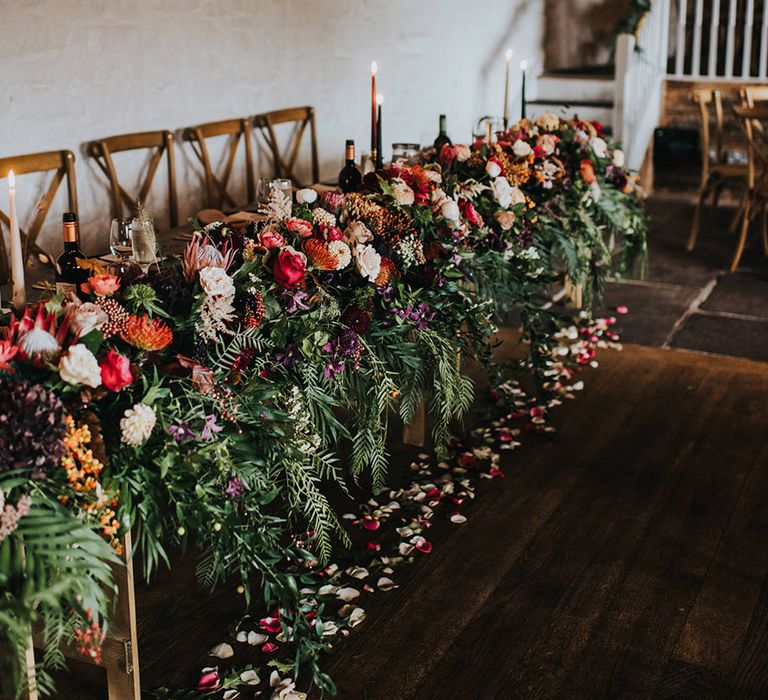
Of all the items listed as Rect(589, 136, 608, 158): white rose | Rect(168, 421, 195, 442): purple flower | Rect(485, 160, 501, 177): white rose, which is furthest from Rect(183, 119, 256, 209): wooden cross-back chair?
Rect(168, 421, 195, 442): purple flower

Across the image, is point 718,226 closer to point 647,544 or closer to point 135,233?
point 647,544

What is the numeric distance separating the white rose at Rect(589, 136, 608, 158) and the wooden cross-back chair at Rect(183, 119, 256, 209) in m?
2.08

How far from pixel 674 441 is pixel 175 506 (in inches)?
96.9

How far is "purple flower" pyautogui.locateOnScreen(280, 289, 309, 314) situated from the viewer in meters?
2.28

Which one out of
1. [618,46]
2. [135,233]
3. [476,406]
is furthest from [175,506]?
[618,46]

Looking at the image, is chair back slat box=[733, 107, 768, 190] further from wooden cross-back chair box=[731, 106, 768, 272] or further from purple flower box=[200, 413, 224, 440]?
→ purple flower box=[200, 413, 224, 440]

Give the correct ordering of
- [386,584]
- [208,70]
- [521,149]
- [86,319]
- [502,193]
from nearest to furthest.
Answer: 1. [86,319]
2. [386,584]
3. [502,193]
4. [521,149]
5. [208,70]

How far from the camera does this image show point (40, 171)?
4.46m

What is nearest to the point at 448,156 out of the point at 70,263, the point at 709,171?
the point at 70,263

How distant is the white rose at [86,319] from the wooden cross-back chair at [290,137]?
4.20 meters

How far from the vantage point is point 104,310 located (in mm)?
1942

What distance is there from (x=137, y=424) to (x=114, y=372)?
10 cm

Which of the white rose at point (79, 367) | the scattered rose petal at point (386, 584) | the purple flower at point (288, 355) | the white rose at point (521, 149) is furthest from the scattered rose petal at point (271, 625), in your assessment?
the white rose at point (521, 149)

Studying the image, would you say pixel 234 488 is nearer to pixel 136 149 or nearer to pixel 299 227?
pixel 299 227
